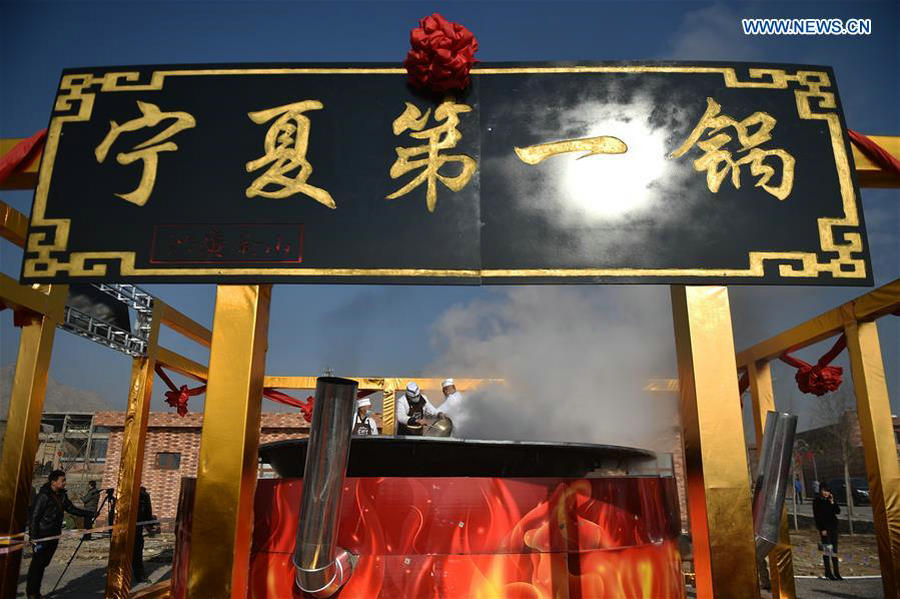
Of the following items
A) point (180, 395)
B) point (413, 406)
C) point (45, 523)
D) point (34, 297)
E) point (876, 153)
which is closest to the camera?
point (876, 153)

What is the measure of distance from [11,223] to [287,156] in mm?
2770

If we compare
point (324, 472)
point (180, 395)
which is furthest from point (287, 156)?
point (180, 395)

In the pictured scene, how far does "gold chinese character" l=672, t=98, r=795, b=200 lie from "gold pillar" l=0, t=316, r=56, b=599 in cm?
486

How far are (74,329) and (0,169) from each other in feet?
14.7

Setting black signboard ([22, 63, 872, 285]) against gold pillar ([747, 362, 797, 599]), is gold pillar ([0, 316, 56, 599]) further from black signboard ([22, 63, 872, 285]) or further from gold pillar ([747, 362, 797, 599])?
gold pillar ([747, 362, 797, 599])

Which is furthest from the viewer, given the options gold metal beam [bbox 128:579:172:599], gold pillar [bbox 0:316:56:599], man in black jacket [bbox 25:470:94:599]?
man in black jacket [bbox 25:470:94:599]

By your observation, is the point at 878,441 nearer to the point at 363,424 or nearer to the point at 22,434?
the point at 363,424

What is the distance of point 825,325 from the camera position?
541cm

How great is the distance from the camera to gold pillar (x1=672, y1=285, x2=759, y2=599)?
2666mm

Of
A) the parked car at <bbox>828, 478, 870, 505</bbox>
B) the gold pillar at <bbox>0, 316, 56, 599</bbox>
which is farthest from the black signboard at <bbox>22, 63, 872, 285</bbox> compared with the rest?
the parked car at <bbox>828, 478, 870, 505</bbox>

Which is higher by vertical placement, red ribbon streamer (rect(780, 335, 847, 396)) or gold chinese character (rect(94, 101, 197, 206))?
gold chinese character (rect(94, 101, 197, 206))

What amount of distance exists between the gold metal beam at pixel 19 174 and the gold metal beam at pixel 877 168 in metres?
4.69

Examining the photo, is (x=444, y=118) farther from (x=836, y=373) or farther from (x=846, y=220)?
(x=836, y=373)

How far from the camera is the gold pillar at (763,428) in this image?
17.7 feet
